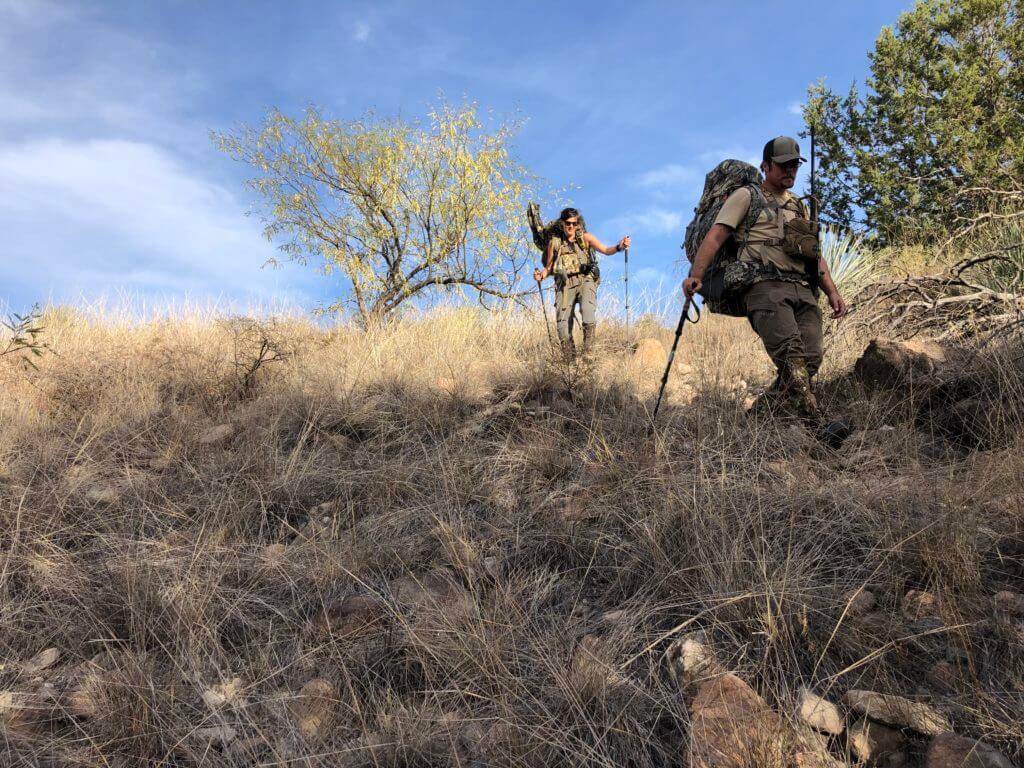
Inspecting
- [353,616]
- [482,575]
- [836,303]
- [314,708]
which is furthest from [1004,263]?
[314,708]

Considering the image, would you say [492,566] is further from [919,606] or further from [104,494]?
[104,494]

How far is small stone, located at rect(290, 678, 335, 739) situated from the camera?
204cm

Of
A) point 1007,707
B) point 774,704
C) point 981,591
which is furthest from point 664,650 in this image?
point 981,591

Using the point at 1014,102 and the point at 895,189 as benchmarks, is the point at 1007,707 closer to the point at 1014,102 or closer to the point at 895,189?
the point at 895,189

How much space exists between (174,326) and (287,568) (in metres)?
7.84

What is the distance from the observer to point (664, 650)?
223 cm

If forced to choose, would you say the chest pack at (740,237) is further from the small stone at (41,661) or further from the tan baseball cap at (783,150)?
the small stone at (41,661)

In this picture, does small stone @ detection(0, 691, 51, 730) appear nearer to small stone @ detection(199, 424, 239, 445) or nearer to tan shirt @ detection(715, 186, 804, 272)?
small stone @ detection(199, 424, 239, 445)

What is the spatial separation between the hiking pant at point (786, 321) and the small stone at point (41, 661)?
13.3 feet

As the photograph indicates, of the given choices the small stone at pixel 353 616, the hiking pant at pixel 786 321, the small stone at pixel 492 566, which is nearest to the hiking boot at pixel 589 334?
the hiking pant at pixel 786 321

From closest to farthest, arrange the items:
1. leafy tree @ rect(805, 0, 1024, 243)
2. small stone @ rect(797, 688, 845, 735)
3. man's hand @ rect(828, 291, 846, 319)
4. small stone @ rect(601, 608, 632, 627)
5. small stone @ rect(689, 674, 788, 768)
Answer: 1. small stone @ rect(689, 674, 788, 768)
2. small stone @ rect(797, 688, 845, 735)
3. small stone @ rect(601, 608, 632, 627)
4. man's hand @ rect(828, 291, 846, 319)
5. leafy tree @ rect(805, 0, 1024, 243)

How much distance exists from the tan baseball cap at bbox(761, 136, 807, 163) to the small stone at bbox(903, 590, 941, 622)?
9.95 feet

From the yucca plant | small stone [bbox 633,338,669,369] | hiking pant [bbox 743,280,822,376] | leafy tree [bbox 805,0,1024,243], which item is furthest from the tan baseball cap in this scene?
leafy tree [bbox 805,0,1024,243]

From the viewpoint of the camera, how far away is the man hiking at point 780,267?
14.5 feet
